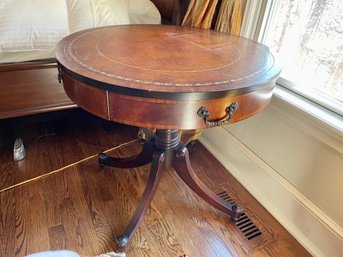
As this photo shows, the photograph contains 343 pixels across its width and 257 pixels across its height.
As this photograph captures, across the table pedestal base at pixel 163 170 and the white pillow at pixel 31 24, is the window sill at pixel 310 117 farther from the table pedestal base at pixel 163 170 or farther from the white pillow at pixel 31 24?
the white pillow at pixel 31 24

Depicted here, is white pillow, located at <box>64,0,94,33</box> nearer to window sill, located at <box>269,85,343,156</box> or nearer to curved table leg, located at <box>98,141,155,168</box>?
curved table leg, located at <box>98,141,155,168</box>

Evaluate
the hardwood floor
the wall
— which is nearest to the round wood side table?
the hardwood floor

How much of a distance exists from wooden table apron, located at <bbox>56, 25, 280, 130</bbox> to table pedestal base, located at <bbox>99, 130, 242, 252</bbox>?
1.10ft

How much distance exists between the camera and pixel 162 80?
662mm

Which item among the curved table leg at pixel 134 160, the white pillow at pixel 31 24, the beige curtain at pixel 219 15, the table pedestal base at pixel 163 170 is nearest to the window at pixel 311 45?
the beige curtain at pixel 219 15

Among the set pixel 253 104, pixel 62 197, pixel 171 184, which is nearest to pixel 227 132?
pixel 171 184

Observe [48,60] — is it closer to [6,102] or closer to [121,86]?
[6,102]

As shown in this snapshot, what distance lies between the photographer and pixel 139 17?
1.41 metres

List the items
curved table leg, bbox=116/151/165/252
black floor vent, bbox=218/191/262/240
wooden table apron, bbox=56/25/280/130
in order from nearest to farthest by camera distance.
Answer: wooden table apron, bbox=56/25/280/130 < curved table leg, bbox=116/151/165/252 < black floor vent, bbox=218/191/262/240

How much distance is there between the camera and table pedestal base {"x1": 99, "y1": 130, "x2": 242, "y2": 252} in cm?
103

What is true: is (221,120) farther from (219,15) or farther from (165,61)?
(219,15)

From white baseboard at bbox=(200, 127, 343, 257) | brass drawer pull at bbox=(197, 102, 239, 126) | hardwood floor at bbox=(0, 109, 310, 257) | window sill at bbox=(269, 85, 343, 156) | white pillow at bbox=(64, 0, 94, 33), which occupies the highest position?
white pillow at bbox=(64, 0, 94, 33)

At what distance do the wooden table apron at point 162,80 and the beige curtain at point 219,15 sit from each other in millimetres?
346

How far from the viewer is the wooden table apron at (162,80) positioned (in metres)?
0.64
